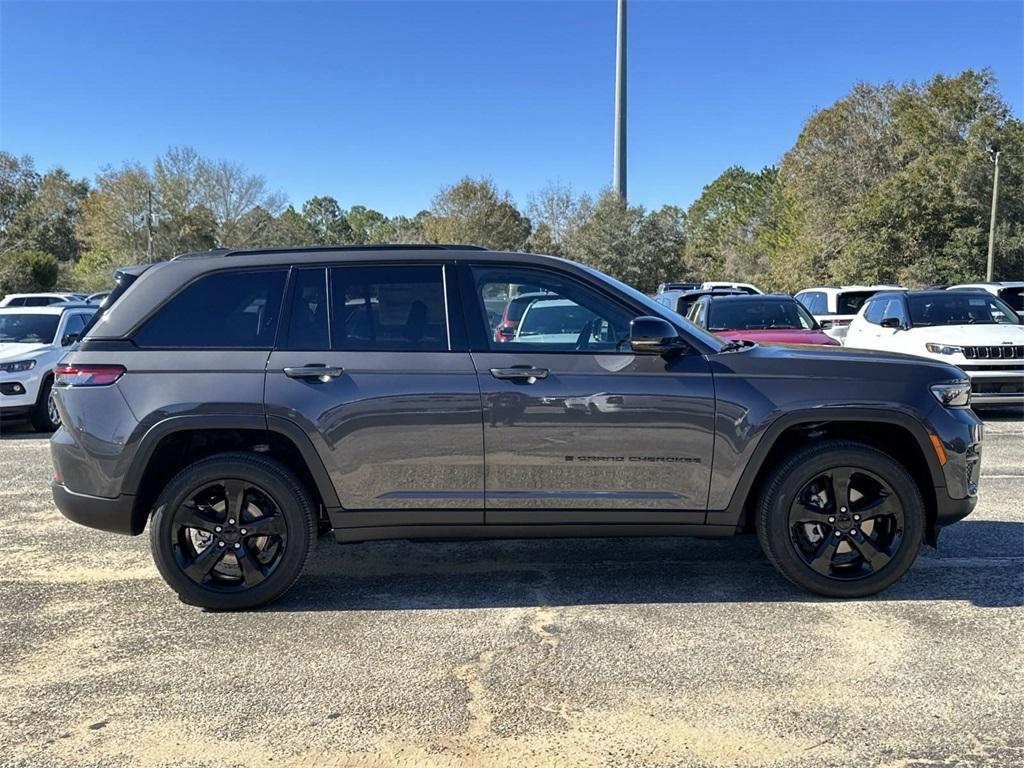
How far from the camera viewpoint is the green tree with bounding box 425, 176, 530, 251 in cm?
4853

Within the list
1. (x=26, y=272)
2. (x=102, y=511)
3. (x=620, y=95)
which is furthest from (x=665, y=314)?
(x=26, y=272)

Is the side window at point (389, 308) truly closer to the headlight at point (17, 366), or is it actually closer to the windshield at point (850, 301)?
the headlight at point (17, 366)

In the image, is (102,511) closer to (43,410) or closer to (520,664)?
(520,664)

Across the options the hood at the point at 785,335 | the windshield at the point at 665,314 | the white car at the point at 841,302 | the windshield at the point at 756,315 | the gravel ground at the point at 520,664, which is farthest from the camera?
the white car at the point at 841,302

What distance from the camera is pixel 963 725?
3029 mm

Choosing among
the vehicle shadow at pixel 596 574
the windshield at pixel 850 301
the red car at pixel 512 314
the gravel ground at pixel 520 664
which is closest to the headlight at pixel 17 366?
the gravel ground at pixel 520 664

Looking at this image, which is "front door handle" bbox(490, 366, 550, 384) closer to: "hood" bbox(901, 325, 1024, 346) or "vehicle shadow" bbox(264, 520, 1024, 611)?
"vehicle shadow" bbox(264, 520, 1024, 611)

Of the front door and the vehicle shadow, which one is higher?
the front door

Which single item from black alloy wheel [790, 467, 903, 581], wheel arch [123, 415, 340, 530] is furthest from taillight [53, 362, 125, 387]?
black alloy wheel [790, 467, 903, 581]

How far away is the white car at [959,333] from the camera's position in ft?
31.7

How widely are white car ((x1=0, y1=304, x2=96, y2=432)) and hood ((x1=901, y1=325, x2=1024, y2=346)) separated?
10521mm

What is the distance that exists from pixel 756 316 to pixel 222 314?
8410mm

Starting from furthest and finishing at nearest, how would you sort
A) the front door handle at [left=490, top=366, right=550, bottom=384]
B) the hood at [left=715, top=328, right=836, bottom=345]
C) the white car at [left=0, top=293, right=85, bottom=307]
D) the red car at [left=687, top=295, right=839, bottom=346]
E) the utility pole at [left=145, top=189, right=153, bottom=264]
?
the utility pole at [left=145, top=189, right=153, bottom=264] < the white car at [left=0, top=293, right=85, bottom=307] < the red car at [left=687, top=295, right=839, bottom=346] < the hood at [left=715, top=328, right=836, bottom=345] < the front door handle at [left=490, top=366, right=550, bottom=384]

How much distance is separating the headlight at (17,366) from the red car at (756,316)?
28.0 feet
